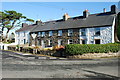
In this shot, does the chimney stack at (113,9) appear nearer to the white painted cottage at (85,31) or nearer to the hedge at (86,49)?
the white painted cottage at (85,31)

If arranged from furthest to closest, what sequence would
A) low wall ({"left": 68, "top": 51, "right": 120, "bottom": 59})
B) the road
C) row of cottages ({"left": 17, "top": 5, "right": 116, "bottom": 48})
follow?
1. row of cottages ({"left": 17, "top": 5, "right": 116, "bottom": 48})
2. low wall ({"left": 68, "top": 51, "right": 120, "bottom": 59})
3. the road

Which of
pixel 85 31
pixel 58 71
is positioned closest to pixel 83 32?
pixel 85 31

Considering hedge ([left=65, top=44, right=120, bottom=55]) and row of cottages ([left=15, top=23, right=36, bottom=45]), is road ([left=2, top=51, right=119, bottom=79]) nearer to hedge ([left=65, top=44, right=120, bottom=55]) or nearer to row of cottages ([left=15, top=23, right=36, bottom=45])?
hedge ([left=65, top=44, right=120, bottom=55])

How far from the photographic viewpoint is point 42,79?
5.89 metres

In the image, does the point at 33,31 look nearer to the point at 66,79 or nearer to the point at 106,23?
the point at 106,23

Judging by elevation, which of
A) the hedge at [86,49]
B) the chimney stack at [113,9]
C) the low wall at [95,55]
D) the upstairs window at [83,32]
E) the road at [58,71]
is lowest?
the road at [58,71]

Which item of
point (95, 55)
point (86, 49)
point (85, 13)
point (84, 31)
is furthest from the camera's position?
point (85, 13)

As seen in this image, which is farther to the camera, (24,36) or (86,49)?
(24,36)

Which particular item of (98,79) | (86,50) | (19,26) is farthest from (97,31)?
(19,26)

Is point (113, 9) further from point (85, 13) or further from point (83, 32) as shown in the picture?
point (83, 32)

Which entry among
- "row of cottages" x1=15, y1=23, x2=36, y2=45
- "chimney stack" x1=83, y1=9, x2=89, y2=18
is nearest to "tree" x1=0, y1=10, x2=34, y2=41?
"row of cottages" x1=15, y1=23, x2=36, y2=45

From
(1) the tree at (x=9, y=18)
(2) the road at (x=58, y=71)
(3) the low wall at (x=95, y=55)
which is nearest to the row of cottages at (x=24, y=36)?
(1) the tree at (x=9, y=18)

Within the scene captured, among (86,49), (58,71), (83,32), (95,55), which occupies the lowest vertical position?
(58,71)

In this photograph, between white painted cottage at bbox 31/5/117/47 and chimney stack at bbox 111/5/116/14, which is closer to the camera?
white painted cottage at bbox 31/5/117/47
